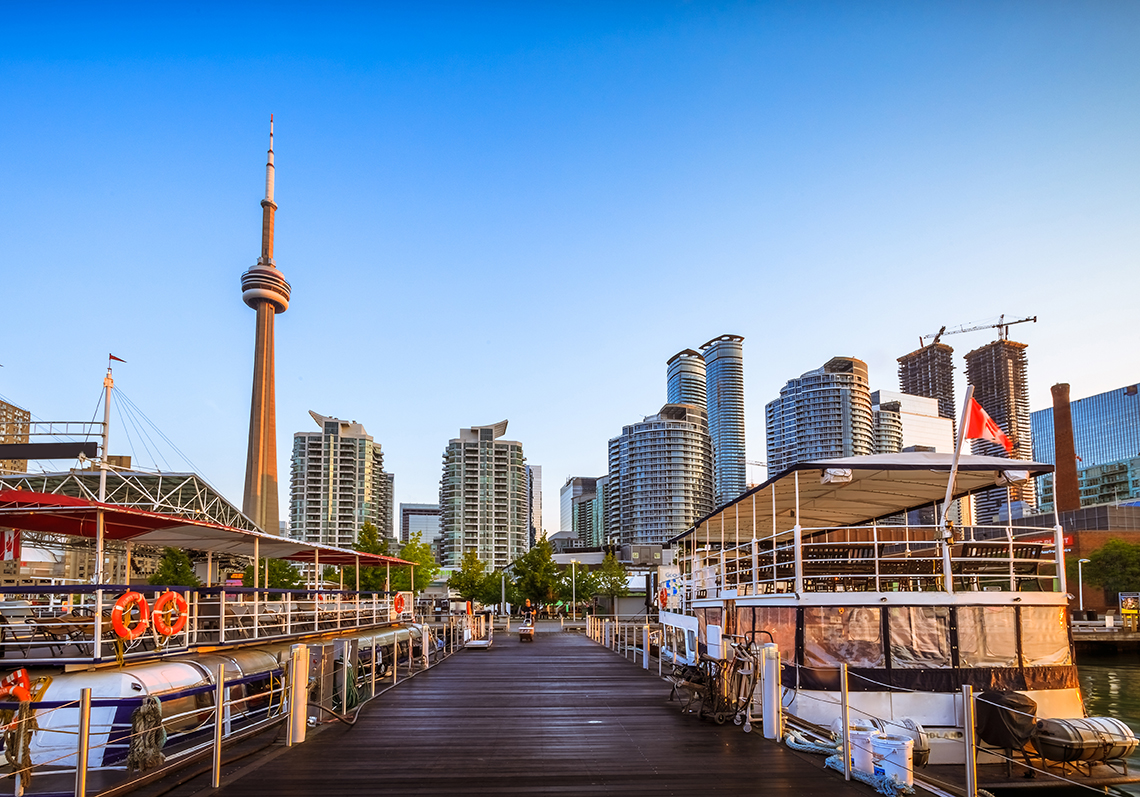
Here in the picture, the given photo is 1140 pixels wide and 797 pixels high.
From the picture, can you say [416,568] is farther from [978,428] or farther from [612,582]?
[978,428]

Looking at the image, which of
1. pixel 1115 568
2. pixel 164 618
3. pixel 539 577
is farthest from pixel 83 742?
pixel 1115 568

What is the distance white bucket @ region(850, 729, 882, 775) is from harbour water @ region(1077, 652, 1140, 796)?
31.4 ft

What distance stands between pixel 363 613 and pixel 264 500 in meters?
120

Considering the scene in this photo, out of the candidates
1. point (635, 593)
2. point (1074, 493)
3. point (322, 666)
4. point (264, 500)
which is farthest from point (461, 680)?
point (264, 500)

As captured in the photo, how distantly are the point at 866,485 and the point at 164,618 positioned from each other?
490 inches

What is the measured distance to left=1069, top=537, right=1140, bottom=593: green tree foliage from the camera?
71000 mm

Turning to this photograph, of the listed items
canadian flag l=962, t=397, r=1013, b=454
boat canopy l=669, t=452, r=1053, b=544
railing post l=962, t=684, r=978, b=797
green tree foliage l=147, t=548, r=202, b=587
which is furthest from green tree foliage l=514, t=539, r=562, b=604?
railing post l=962, t=684, r=978, b=797

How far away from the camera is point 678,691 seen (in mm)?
16406

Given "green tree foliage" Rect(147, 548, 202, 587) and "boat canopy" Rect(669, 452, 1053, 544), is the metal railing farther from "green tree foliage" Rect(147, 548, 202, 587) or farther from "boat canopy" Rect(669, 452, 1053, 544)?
"green tree foliage" Rect(147, 548, 202, 587)

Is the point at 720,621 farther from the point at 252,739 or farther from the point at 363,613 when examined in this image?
the point at 363,613

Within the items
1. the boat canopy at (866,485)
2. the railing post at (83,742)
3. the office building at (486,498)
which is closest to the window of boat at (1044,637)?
the boat canopy at (866,485)

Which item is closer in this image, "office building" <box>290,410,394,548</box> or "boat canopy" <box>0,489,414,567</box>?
"boat canopy" <box>0,489,414,567</box>

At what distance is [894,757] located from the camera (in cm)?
828

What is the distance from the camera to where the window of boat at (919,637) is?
12.4 metres
